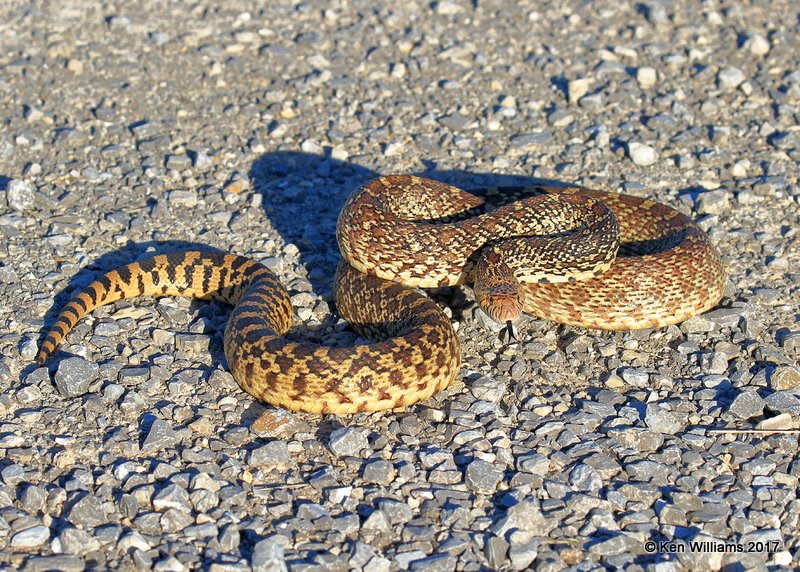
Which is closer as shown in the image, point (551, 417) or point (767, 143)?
point (551, 417)

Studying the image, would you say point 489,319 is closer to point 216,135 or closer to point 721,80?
point 216,135

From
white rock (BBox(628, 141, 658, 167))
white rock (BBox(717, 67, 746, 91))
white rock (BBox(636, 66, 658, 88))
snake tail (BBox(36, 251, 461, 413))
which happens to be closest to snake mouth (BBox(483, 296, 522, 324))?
snake tail (BBox(36, 251, 461, 413))

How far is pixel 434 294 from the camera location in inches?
363

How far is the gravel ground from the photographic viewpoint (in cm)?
633

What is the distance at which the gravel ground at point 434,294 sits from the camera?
6.33 m

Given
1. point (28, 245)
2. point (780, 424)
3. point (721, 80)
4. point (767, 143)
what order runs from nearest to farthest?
point (780, 424)
point (28, 245)
point (767, 143)
point (721, 80)

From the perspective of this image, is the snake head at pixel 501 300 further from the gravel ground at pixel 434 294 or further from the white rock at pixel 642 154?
the white rock at pixel 642 154

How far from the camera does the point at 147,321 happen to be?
28.2 feet

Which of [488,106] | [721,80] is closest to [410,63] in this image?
[488,106]

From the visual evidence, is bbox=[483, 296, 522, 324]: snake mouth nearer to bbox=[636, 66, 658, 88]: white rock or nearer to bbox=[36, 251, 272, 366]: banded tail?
bbox=[36, 251, 272, 366]: banded tail

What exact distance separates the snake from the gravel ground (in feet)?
0.75

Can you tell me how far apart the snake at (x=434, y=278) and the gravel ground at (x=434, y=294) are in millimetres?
229

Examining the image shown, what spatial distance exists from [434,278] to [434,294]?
652 mm

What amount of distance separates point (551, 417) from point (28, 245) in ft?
18.4
